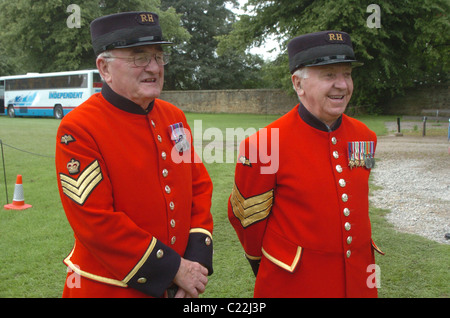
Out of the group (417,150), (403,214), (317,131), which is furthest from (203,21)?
(317,131)

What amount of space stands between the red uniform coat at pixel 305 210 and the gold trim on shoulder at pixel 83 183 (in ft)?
2.56

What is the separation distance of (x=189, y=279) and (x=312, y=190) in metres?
0.75

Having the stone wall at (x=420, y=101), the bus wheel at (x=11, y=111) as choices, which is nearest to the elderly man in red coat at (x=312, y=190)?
the stone wall at (x=420, y=101)

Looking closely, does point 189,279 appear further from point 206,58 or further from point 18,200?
point 206,58

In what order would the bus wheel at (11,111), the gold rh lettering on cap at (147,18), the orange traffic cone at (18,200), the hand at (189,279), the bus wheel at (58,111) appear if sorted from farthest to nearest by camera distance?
the bus wheel at (11,111), the bus wheel at (58,111), the orange traffic cone at (18,200), the gold rh lettering on cap at (147,18), the hand at (189,279)

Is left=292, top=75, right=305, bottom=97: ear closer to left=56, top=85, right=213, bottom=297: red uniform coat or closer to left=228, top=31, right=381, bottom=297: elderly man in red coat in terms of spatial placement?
left=228, top=31, right=381, bottom=297: elderly man in red coat

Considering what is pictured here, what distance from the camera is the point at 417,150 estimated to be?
38.0 feet

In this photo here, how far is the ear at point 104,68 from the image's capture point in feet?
6.70

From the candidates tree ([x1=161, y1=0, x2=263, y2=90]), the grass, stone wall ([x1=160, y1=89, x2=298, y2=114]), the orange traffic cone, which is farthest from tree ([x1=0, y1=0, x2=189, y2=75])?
the grass

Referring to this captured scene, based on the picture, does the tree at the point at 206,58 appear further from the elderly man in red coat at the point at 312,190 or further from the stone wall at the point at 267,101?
the elderly man in red coat at the point at 312,190

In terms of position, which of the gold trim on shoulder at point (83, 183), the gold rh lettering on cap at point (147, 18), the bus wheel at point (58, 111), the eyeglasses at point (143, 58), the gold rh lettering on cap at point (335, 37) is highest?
the bus wheel at point (58, 111)

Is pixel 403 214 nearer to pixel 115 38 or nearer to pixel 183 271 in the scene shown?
pixel 183 271

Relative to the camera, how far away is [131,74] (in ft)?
6.54

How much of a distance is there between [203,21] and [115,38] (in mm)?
43876
